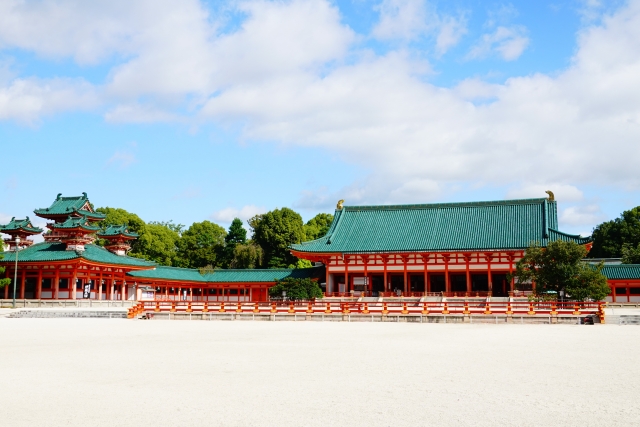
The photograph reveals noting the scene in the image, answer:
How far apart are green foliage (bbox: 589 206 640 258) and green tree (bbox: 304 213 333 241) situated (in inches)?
1322

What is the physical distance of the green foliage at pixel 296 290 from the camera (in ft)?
145

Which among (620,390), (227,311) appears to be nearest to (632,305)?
(227,311)

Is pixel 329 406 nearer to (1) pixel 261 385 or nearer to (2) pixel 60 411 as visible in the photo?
(1) pixel 261 385

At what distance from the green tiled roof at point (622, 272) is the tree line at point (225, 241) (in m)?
28.1

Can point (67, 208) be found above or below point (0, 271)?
above

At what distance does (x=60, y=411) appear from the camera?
9125 millimetres

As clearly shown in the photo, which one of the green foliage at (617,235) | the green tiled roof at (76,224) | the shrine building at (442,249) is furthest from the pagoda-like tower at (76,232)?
the green foliage at (617,235)

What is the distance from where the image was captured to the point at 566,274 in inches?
1262

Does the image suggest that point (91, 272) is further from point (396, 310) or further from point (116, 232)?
point (396, 310)

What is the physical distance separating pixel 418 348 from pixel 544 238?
1318 inches

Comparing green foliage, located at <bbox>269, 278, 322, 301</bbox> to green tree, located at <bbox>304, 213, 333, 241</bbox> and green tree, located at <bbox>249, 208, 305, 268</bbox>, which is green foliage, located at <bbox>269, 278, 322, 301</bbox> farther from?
green tree, located at <bbox>304, 213, 333, 241</bbox>

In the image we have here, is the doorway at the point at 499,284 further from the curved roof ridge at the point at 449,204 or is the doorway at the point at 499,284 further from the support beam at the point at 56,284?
Result: the support beam at the point at 56,284

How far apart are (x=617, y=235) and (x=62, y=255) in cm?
6192

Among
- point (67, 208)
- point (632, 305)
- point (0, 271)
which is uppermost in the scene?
point (67, 208)
